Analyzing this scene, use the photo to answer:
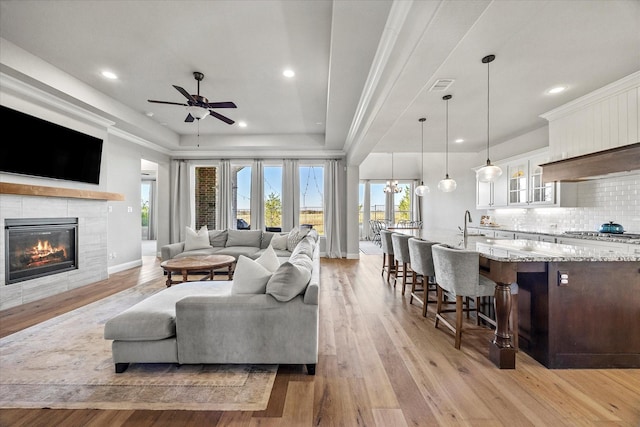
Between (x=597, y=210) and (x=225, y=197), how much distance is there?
7.51 meters


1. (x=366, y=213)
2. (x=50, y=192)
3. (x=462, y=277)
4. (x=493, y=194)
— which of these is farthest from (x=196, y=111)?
(x=366, y=213)

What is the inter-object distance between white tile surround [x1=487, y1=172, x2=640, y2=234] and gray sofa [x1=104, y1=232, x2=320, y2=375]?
190 inches

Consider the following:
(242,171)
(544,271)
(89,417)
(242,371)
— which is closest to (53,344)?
(89,417)

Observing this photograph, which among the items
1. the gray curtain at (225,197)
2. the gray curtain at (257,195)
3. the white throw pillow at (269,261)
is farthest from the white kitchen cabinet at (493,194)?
the gray curtain at (225,197)

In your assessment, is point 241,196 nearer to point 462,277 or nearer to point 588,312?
point 462,277

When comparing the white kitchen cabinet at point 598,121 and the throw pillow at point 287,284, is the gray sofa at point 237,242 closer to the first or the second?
the throw pillow at point 287,284

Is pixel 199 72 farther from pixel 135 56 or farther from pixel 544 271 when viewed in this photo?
pixel 544 271

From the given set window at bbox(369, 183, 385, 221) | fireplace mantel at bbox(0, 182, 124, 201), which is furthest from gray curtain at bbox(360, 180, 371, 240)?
fireplace mantel at bbox(0, 182, 124, 201)

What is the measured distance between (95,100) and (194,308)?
4.17 metres

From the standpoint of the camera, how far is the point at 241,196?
7559 mm

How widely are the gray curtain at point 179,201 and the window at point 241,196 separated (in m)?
1.20

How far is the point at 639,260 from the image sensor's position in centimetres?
206

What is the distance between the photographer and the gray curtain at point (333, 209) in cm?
726

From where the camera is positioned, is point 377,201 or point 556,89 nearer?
point 556,89
